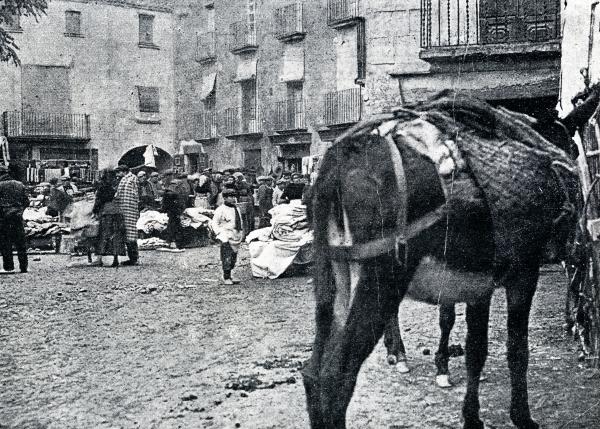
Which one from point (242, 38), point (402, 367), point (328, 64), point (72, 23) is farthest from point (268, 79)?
point (402, 367)

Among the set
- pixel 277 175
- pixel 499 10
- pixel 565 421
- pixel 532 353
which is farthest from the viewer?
pixel 277 175

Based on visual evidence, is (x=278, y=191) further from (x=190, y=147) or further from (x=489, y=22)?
(x=190, y=147)

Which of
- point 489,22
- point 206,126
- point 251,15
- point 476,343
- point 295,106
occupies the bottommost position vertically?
point 476,343

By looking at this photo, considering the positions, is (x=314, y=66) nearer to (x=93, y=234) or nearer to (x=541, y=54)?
(x=93, y=234)

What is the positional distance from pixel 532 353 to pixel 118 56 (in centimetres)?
3357

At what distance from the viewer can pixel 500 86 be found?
12.8 metres

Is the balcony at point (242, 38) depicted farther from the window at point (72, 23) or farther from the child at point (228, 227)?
the child at point (228, 227)

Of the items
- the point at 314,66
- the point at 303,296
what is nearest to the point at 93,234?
the point at 303,296

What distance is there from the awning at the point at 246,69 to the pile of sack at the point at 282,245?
21.1m

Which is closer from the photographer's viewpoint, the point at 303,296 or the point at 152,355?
the point at 152,355

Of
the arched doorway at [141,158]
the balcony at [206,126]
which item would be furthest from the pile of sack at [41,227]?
the arched doorway at [141,158]

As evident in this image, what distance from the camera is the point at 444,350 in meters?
6.08

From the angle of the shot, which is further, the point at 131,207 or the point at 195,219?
the point at 195,219

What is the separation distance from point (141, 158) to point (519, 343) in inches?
1390
